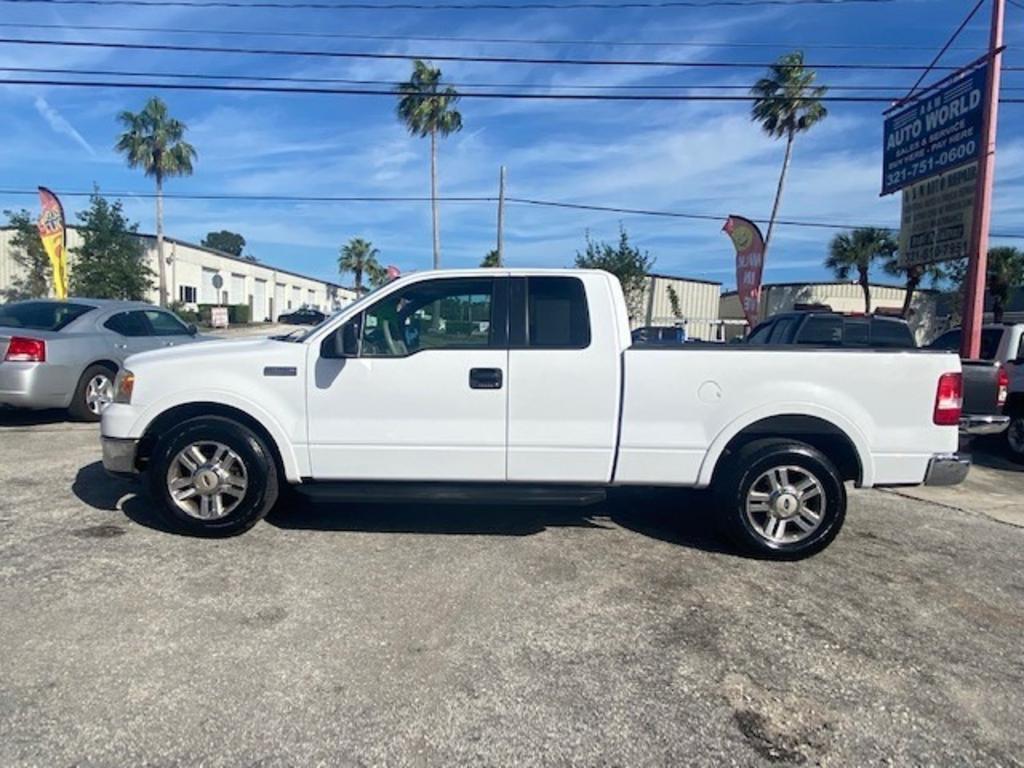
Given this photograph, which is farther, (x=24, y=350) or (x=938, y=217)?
(x=938, y=217)

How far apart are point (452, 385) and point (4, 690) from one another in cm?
271

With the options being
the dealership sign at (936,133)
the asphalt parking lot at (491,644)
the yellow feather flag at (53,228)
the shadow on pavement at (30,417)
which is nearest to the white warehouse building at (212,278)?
the yellow feather flag at (53,228)

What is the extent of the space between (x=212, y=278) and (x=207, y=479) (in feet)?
130

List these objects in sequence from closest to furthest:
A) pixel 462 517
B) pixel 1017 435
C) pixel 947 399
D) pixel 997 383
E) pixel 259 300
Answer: pixel 947 399, pixel 462 517, pixel 997 383, pixel 1017 435, pixel 259 300

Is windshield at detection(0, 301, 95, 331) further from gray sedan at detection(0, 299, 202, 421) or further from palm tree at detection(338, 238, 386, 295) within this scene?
palm tree at detection(338, 238, 386, 295)

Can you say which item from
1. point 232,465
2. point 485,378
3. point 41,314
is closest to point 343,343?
point 485,378

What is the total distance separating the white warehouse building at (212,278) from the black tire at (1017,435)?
3091cm

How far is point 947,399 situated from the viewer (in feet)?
14.1

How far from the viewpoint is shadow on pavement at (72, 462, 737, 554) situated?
4879 mm

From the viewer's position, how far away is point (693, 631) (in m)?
3.46

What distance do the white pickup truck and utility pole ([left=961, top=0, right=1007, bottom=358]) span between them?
649 cm

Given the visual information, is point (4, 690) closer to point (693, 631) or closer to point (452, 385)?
point (452, 385)

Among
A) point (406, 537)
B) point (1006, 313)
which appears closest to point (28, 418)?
point (406, 537)

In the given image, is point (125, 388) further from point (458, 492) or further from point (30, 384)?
point (30, 384)
